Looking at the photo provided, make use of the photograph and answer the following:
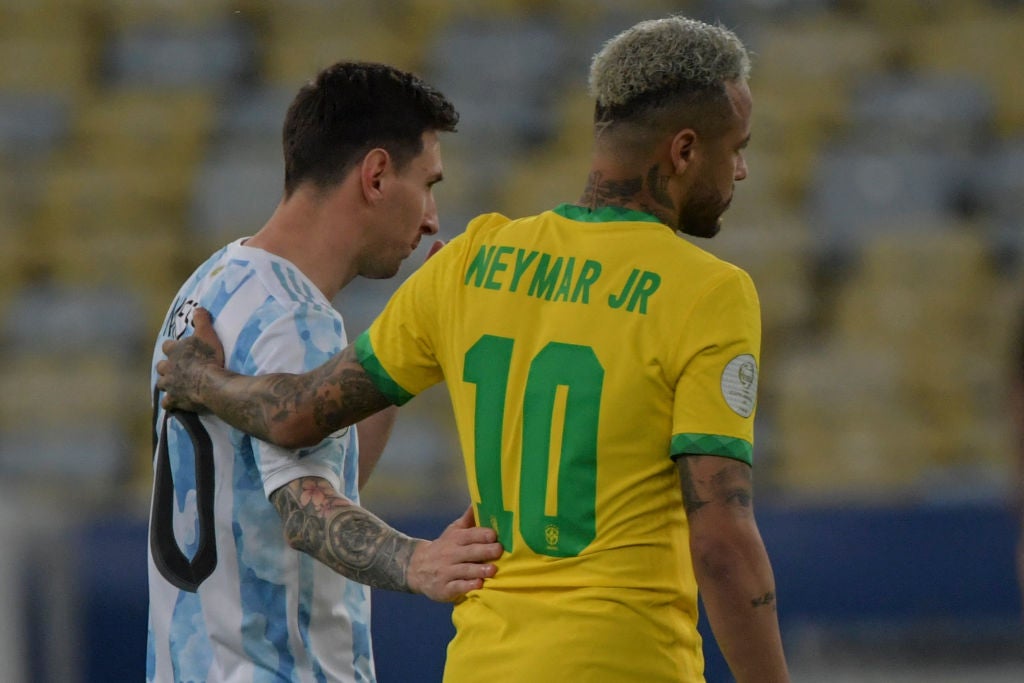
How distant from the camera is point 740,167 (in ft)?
8.28

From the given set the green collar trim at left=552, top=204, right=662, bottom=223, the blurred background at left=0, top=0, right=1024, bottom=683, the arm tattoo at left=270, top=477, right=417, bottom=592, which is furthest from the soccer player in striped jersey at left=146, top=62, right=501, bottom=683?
the blurred background at left=0, top=0, right=1024, bottom=683

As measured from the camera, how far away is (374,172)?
9.83 feet

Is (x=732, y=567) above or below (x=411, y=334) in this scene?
below

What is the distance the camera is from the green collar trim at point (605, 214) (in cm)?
245

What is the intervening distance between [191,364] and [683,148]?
0.95m

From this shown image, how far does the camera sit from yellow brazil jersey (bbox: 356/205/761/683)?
90.4 inches

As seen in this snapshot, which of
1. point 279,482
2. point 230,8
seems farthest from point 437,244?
point 230,8

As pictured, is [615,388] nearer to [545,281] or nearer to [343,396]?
[545,281]

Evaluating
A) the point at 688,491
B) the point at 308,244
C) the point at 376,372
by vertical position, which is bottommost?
the point at 688,491

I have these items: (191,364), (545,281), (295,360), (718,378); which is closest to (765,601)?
(718,378)

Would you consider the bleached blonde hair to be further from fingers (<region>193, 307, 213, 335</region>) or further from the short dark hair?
fingers (<region>193, 307, 213, 335</region>)

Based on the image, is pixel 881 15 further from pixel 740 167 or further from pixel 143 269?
pixel 740 167

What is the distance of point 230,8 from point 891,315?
4.74 meters

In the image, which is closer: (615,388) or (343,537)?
(615,388)
